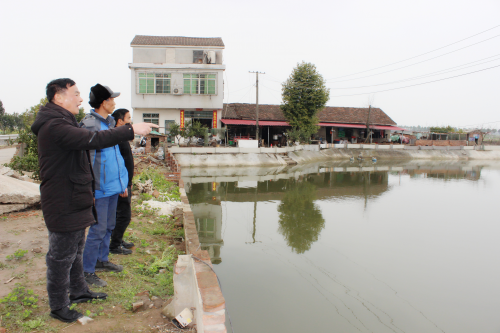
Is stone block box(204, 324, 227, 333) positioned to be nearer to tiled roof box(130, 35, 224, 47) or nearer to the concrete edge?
the concrete edge

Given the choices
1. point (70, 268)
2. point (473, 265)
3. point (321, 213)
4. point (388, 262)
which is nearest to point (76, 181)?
point (70, 268)

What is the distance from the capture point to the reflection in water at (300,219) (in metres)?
6.72

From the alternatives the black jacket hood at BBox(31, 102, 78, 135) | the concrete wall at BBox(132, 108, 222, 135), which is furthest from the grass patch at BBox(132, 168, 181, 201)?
the concrete wall at BBox(132, 108, 222, 135)

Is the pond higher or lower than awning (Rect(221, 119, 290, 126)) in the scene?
lower

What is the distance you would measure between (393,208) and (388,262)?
4.87m

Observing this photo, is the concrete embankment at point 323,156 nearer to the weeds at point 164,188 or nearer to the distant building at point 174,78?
the distant building at point 174,78

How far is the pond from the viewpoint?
4098 millimetres

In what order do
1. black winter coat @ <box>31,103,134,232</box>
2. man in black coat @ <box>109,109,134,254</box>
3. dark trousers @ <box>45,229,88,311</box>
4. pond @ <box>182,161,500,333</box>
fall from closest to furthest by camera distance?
1. black winter coat @ <box>31,103,134,232</box>
2. dark trousers @ <box>45,229,88,311</box>
3. man in black coat @ <box>109,109,134,254</box>
4. pond @ <box>182,161,500,333</box>

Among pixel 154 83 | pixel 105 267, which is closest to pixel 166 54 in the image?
pixel 154 83

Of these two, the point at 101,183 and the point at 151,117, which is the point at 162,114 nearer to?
the point at 151,117

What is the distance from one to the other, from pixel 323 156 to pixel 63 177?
24.3 metres

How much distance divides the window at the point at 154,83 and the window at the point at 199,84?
1.32m

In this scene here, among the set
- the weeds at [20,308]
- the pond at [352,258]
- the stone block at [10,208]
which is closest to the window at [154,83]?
the pond at [352,258]

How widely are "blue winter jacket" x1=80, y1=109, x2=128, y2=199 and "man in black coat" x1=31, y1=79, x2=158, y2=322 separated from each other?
0.57 m
